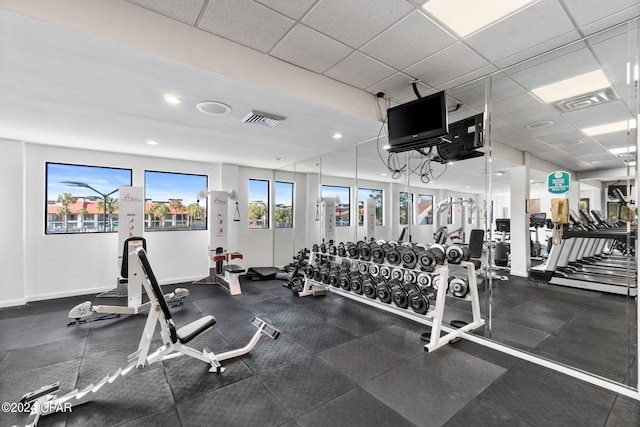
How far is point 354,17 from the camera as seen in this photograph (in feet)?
6.52

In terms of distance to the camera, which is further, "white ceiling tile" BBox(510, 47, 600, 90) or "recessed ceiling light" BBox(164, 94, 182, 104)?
"recessed ceiling light" BBox(164, 94, 182, 104)

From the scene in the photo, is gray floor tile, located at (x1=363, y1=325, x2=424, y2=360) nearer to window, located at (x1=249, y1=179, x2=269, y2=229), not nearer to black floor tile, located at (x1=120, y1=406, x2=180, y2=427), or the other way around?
black floor tile, located at (x1=120, y1=406, x2=180, y2=427)

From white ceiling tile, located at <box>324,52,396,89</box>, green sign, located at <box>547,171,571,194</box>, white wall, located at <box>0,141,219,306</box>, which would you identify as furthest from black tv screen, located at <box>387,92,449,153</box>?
white wall, located at <box>0,141,219,306</box>

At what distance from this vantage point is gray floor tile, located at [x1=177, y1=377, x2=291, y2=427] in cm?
175

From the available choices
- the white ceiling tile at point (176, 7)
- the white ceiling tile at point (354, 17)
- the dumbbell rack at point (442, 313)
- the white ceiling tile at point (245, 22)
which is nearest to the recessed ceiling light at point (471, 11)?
the white ceiling tile at point (354, 17)

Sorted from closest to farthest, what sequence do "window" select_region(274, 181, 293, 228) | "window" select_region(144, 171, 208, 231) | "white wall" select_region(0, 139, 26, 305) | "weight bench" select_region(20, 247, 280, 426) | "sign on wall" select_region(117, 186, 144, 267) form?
"weight bench" select_region(20, 247, 280, 426) → "white wall" select_region(0, 139, 26, 305) → "sign on wall" select_region(117, 186, 144, 267) → "window" select_region(144, 171, 208, 231) → "window" select_region(274, 181, 293, 228)

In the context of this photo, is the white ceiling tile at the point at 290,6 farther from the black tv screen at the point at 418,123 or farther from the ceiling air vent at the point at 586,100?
the ceiling air vent at the point at 586,100

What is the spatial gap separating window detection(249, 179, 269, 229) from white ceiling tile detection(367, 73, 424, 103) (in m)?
4.29

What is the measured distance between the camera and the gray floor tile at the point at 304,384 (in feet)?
6.34

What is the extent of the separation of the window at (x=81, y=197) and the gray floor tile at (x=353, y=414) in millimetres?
5184

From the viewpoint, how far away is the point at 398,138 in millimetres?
2916

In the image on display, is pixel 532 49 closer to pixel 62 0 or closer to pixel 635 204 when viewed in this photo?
pixel 635 204

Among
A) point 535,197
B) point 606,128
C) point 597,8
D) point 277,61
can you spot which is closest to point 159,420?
point 277,61

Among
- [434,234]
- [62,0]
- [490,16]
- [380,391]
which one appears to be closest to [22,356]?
[62,0]
